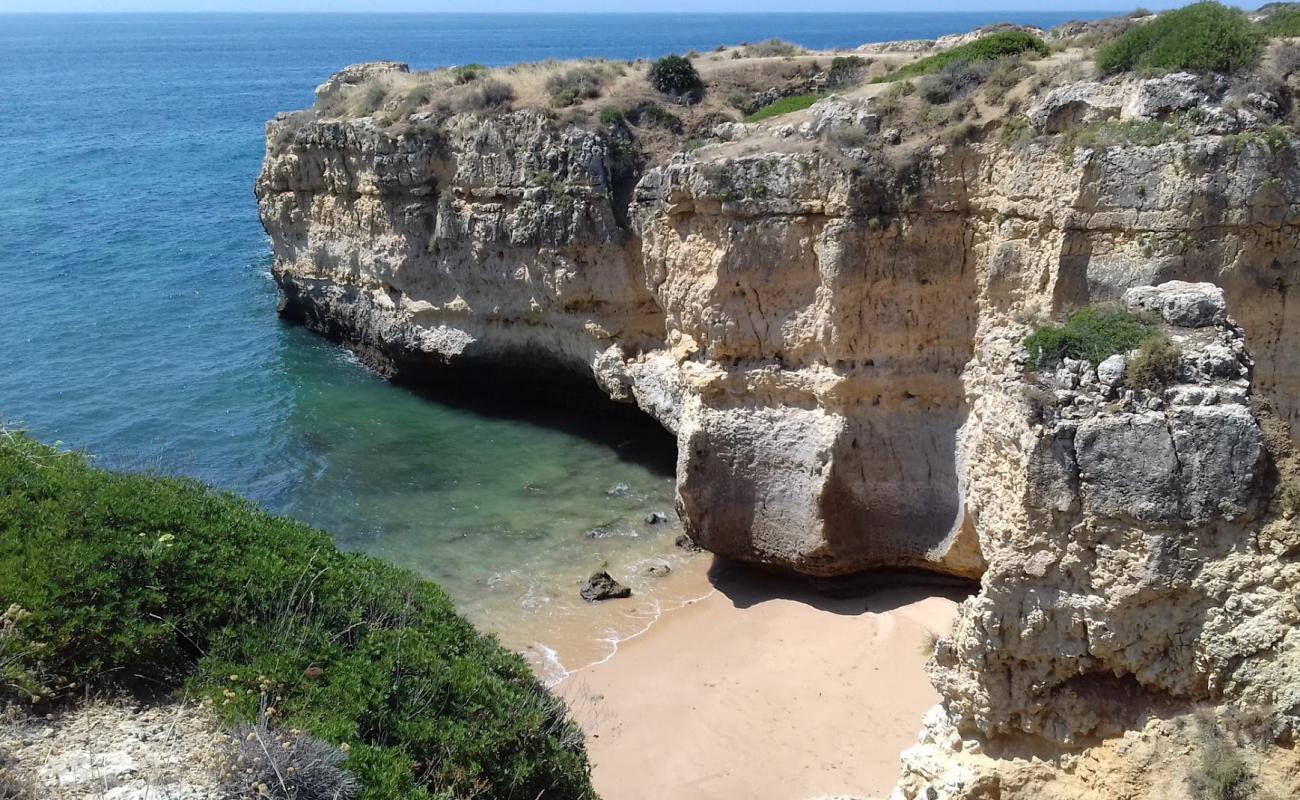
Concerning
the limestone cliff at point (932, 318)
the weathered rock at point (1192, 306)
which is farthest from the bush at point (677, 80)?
the weathered rock at point (1192, 306)

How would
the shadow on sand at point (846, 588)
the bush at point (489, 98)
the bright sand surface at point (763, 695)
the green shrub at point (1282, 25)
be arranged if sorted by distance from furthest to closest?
the bush at point (489, 98) < the shadow on sand at point (846, 588) < the green shrub at point (1282, 25) < the bright sand surface at point (763, 695)

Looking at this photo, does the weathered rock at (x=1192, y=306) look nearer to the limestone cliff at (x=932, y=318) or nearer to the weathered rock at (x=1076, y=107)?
the limestone cliff at (x=932, y=318)

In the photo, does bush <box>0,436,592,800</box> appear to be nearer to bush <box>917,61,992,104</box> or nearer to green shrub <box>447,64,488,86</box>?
bush <box>917,61,992,104</box>

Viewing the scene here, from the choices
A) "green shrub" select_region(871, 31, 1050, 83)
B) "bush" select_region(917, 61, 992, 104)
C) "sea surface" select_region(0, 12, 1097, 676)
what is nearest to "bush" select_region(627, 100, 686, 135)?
"green shrub" select_region(871, 31, 1050, 83)

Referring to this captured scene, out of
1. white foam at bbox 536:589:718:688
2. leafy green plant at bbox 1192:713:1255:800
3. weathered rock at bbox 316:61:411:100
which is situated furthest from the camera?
weathered rock at bbox 316:61:411:100

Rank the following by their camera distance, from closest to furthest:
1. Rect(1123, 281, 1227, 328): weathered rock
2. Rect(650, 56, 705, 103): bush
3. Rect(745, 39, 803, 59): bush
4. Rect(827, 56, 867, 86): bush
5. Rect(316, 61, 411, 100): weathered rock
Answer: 1. Rect(1123, 281, 1227, 328): weathered rock
2. Rect(827, 56, 867, 86): bush
3. Rect(650, 56, 705, 103): bush
4. Rect(745, 39, 803, 59): bush
5. Rect(316, 61, 411, 100): weathered rock
